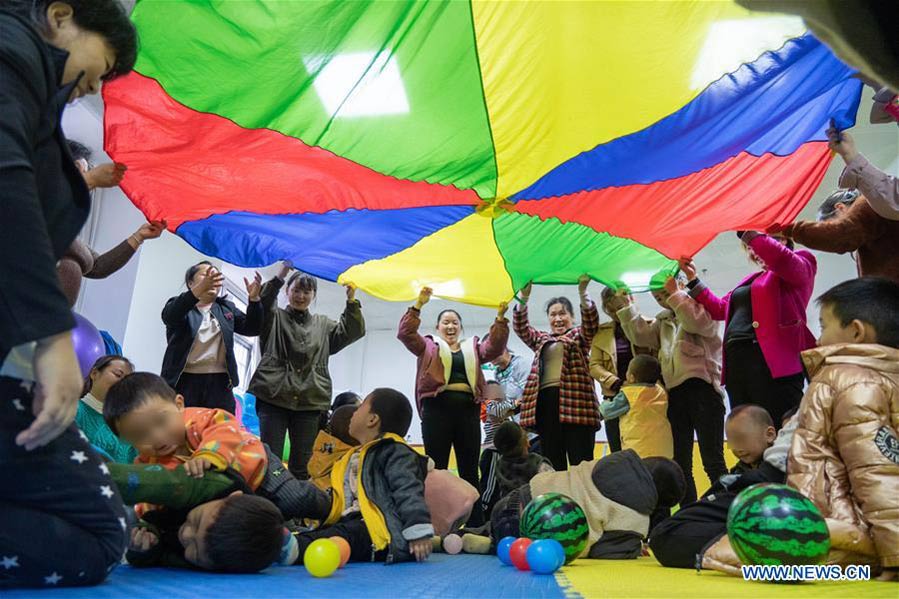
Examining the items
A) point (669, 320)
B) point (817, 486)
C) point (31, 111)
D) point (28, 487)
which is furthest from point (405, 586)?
point (669, 320)

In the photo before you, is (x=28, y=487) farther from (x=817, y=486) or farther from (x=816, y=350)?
(x=816, y=350)

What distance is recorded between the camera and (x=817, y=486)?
1.48m

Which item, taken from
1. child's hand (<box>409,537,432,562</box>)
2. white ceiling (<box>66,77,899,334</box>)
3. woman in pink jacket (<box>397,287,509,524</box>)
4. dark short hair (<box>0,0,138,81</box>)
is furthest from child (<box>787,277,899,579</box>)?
white ceiling (<box>66,77,899,334</box>)

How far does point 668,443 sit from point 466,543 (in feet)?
4.53

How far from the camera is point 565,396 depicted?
3.19m

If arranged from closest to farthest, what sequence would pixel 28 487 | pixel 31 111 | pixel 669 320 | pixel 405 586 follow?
pixel 31 111 < pixel 28 487 < pixel 405 586 < pixel 669 320

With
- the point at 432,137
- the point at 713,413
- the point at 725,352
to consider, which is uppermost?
the point at 432,137

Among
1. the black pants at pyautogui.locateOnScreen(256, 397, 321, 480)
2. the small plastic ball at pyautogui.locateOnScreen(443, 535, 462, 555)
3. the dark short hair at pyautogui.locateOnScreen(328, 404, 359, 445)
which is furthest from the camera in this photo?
the black pants at pyautogui.locateOnScreen(256, 397, 321, 480)

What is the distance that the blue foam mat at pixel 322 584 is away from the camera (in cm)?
113

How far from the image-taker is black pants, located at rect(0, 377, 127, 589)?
3.45 feet

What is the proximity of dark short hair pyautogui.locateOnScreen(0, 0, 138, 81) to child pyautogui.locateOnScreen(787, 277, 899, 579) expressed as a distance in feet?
4.94

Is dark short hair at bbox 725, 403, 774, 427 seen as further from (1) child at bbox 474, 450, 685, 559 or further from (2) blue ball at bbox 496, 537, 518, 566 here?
(2) blue ball at bbox 496, 537, 518, 566

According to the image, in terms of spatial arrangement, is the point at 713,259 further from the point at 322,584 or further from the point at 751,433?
the point at 322,584

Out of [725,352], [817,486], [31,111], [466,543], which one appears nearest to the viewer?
[31,111]
